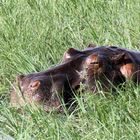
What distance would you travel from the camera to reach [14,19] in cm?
568

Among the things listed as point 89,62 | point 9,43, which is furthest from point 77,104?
point 9,43

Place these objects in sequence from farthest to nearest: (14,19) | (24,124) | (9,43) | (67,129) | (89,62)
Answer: (14,19) → (9,43) → (89,62) → (24,124) → (67,129)

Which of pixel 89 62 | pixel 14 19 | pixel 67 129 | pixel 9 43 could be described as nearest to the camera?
pixel 67 129

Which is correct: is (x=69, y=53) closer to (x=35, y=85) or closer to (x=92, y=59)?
(x=92, y=59)

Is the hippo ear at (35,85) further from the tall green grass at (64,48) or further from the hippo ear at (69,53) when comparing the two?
the hippo ear at (69,53)

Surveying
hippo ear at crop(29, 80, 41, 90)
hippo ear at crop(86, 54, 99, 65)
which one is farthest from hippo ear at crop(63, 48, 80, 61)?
hippo ear at crop(29, 80, 41, 90)

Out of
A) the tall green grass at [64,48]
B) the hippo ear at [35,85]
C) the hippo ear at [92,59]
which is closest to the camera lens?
the tall green grass at [64,48]

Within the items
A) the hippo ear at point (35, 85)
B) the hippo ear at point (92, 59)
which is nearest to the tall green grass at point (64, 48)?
the hippo ear at point (35, 85)

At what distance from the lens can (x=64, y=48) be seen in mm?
5133

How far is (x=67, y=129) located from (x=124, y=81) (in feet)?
2.36

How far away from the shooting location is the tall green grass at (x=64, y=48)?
10.3ft

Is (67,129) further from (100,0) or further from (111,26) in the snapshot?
(100,0)

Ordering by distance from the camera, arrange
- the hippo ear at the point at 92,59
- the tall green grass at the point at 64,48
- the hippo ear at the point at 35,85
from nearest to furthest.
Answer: the tall green grass at the point at 64,48, the hippo ear at the point at 35,85, the hippo ear at the point at 92,59

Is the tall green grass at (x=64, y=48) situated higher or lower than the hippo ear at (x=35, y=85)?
lower
